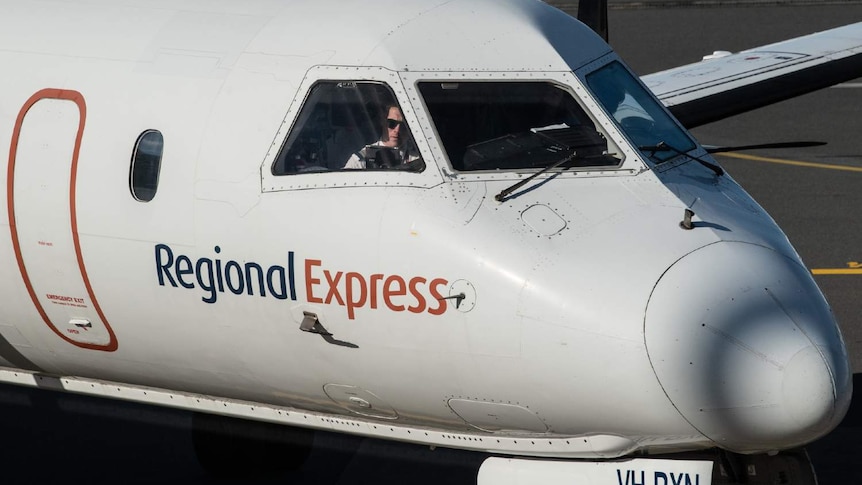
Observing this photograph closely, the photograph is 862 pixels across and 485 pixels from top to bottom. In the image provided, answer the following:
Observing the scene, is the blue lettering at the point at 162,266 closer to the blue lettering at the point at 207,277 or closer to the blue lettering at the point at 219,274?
the blue lettering at the point at 207,277

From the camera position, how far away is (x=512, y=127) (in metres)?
8.17

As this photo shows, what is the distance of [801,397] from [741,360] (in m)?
0.35

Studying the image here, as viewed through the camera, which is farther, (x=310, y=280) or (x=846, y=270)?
(x=846, y=270)

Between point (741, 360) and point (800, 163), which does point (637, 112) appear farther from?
point (800, 163)

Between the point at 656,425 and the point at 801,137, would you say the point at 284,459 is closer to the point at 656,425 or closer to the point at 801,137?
the point at 656,425

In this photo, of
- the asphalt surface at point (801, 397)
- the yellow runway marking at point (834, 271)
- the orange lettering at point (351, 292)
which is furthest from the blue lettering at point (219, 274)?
the yellow runway marking at point (834, 271)

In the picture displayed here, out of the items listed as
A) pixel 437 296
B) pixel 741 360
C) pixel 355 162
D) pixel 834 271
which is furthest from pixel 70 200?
pixel 834 271

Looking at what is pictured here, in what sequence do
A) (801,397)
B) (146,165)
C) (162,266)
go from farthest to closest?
(146,165)
(162,266)
(801,397)

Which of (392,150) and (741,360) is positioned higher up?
(392,150)

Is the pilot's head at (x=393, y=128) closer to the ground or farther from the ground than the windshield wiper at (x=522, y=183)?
farther from the ground

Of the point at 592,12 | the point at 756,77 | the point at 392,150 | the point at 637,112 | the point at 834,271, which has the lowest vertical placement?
the point at 834,271

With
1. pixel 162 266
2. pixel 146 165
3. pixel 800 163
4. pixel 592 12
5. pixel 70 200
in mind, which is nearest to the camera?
pixel 162 266

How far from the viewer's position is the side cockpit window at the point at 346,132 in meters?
8.10

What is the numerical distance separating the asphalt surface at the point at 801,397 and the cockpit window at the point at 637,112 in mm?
3406
